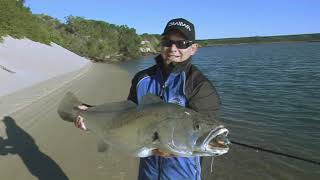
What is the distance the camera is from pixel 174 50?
4.12m

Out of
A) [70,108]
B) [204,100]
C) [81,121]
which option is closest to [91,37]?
[70,108]

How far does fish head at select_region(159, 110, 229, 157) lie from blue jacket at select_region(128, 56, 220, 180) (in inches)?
15.4

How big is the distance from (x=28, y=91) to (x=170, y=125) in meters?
16.0

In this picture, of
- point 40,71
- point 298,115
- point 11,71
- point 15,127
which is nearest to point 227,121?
point 298,115

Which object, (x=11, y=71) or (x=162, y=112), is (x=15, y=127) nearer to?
(x=162, y=112)

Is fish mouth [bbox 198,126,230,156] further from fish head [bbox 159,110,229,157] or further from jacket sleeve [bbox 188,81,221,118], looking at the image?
jacket sleeve [bbox 188,81,221,118]

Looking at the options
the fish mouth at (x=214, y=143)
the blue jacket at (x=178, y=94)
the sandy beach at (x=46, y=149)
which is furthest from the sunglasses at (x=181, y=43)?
the sandy beach at (x=46, y=149)

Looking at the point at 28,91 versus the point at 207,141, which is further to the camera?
the point at 28,91

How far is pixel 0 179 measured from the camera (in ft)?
26.3

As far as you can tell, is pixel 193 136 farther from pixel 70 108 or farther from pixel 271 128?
pixel 271 128

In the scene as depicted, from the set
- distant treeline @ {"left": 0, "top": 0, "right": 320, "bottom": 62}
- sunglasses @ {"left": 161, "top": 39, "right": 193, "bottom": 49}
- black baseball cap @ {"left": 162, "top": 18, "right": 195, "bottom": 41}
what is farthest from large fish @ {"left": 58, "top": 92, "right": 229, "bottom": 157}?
distant treeline @ {"left": 0, "top": 0, "right": 320, "bottom": 62}

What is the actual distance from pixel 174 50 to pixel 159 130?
33.3 inches

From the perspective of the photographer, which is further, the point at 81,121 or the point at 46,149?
the point at 46,149

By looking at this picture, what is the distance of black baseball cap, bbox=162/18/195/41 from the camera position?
409 centimetres
